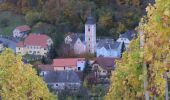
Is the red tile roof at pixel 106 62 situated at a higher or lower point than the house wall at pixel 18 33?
lower

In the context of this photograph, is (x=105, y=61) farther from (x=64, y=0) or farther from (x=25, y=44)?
(x=64, y=0)

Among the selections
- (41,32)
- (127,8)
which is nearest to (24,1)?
(41,32)

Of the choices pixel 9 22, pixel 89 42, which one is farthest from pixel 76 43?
pixel 9 22

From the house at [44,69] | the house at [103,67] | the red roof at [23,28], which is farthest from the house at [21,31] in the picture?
the house at [103,67]

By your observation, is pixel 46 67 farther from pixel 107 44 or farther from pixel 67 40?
pixel 67 40

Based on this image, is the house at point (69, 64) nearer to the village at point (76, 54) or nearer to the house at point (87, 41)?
the village at point (76, 54)

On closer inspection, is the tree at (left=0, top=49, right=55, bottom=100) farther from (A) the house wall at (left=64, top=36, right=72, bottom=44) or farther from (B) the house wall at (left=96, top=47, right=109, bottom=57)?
(A) the house wall at (left=64, top=36, right=72, bottom=44)
